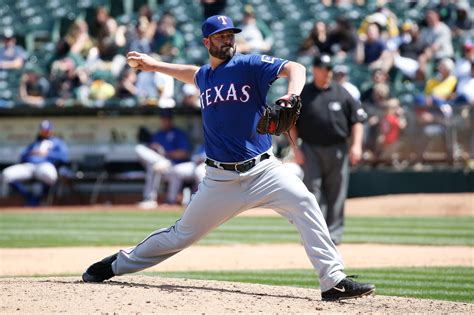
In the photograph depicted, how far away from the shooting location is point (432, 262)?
945 centimetres

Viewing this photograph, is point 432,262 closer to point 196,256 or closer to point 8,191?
point 196,256

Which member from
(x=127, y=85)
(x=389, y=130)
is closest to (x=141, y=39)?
(x=127, y=85)

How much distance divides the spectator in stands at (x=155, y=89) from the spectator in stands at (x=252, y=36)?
5.30 ft

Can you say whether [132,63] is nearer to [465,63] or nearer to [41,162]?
[41,162]

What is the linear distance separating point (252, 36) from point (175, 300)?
42.4 ft

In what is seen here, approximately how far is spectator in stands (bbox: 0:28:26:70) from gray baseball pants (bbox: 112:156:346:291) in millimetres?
13898

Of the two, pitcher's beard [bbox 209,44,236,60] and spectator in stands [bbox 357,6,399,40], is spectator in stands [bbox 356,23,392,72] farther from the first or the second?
pitcher's beard [bbox 209,44,236,60]

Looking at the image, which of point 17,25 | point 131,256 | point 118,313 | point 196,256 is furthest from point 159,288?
point 17,25

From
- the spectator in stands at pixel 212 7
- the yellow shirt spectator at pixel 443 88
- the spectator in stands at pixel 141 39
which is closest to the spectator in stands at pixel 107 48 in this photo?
the spectator in stands at pixel 141 39

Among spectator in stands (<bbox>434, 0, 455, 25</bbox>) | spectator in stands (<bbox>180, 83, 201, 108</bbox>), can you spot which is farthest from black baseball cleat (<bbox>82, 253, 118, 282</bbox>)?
spectator in stands (<bbox>434, 0, 455, 25</bbox>)

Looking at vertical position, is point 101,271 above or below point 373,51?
below

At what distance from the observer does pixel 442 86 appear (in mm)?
17125

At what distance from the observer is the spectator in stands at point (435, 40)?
18.1 metres

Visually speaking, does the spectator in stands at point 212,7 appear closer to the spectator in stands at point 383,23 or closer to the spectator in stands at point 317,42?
the spectator in stands at point 317,42
